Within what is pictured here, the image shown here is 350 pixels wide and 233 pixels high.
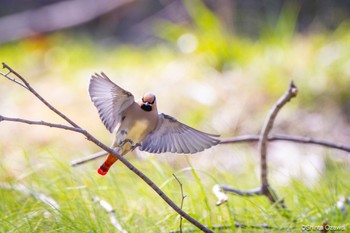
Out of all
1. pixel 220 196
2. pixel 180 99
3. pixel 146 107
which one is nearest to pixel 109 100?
pixel 146 107

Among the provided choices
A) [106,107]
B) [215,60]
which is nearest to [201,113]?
[215,60]

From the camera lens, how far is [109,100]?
2.01 meters

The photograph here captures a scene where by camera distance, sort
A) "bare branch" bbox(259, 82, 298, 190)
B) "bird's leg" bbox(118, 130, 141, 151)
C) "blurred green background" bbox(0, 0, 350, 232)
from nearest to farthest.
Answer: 1. "bird's leg" bbox(118, 130, 141, 151)
2. "bare branch" bbox(259, 82, 298, 190)
3. "blurred green background" bbox(0, 0, 350, 232)

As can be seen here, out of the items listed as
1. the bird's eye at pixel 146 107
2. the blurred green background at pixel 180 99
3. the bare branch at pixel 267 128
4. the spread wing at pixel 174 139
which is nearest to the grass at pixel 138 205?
the blurred green background at pixel 180 99

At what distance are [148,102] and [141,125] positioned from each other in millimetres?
74

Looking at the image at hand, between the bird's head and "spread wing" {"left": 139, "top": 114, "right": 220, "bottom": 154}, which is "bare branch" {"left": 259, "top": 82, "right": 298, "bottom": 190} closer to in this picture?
"spread wing" {"left": 139, "top": 114, "right": 220, "bottom": 154}

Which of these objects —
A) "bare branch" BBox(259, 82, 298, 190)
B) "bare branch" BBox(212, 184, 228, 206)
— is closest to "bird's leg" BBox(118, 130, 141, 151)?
"bare branch" BBox(212, 184, 228, 206)

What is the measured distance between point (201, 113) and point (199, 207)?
2.42 meters

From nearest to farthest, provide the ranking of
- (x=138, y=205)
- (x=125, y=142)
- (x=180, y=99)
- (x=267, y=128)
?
(x=125, y=142)
(x=267, y=128)
(x=138, y=205)
(x=180, y=99)

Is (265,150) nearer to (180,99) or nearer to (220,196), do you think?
(220,196)

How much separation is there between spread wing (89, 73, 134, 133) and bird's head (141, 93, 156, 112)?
50 mm

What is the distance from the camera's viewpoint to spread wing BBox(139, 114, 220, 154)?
193 centimetres

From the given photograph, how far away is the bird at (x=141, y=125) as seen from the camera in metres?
1.91

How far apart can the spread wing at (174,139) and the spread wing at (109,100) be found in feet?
0.40
